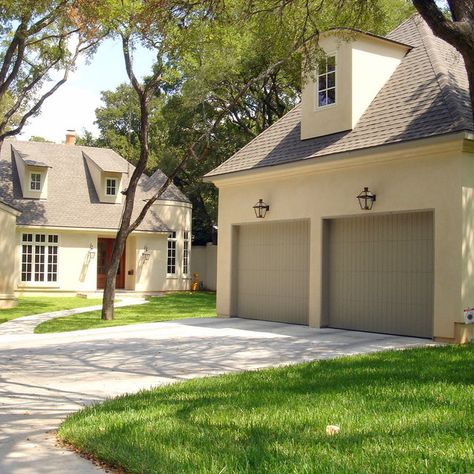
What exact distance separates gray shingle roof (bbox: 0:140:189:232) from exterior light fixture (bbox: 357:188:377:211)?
18198mm

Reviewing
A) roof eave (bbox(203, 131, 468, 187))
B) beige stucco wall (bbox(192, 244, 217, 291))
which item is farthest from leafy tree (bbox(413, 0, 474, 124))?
beige stucco wall (bbox(192, 244, 217, 291))

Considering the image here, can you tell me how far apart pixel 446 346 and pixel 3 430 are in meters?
7.40

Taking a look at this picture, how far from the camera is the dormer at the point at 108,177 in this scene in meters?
30.8

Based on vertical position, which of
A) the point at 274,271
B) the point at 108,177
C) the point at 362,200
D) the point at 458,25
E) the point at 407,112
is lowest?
the point at 274,271

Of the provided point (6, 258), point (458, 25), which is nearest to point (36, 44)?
point (6, 258)

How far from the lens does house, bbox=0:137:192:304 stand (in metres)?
28.4

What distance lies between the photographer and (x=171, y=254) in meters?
31.5

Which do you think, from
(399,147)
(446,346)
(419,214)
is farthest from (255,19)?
(446,346)

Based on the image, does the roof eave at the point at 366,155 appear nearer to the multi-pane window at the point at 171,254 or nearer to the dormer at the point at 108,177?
the multi-pane window at the point at 171,254

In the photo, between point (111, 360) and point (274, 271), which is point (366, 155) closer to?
point (274, 271)

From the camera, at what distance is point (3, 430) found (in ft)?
19.5

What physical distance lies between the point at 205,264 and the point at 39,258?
9243 mm

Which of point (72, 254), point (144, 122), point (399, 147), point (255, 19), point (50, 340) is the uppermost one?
point (255, 19)

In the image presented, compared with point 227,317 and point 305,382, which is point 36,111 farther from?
point 305,382
